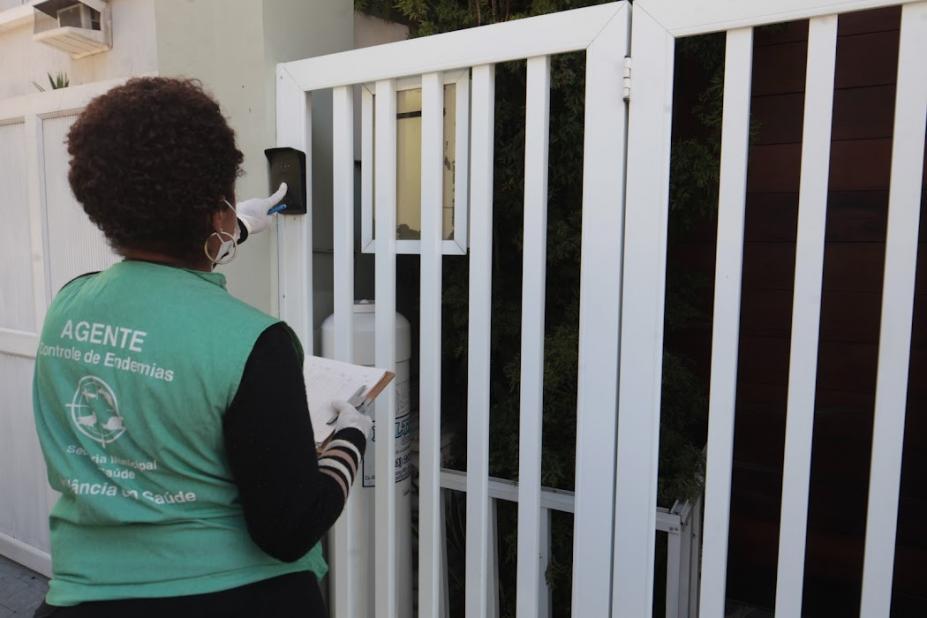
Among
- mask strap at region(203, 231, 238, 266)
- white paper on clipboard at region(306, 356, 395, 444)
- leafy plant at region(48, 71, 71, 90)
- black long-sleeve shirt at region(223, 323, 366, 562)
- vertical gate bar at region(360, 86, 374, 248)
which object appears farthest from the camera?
leafy plant at region(48, 71, 71, 90)

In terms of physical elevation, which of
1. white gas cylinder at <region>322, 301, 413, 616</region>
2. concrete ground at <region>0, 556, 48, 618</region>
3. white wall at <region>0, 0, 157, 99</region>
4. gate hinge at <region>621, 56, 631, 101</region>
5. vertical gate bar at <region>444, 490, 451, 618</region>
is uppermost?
white wall at <region>0, 0, 157, 99</region>

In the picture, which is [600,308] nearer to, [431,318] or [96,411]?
[431,318]

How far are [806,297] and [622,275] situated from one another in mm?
373

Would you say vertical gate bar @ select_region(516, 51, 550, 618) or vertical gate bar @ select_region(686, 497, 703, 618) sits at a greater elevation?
vertical gate bar @ select_region(516, 51, 550, 618)

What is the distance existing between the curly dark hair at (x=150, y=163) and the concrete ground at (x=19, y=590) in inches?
93.4

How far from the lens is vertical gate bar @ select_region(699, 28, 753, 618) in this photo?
4.38 feet

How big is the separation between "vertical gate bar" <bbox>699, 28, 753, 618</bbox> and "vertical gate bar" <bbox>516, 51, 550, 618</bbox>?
40 centimetres

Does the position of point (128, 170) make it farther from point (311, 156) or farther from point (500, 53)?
point (311, 156)

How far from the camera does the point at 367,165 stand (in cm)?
187

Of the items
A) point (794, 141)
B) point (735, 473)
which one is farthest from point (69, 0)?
point (735, 473)

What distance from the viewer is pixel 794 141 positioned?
89.4 inches

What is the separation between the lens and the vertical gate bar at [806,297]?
4.15ft

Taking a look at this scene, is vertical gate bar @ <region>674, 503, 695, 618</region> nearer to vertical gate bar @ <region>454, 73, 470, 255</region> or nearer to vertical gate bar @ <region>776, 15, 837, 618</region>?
vertical gate bar @ <region>776, 15, 837, 618</region>

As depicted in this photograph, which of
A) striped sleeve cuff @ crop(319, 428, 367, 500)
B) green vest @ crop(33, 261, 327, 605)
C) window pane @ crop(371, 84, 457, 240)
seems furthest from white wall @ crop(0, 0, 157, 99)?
striped sleeve cuff @ crop(319, 428, 367, 500)
